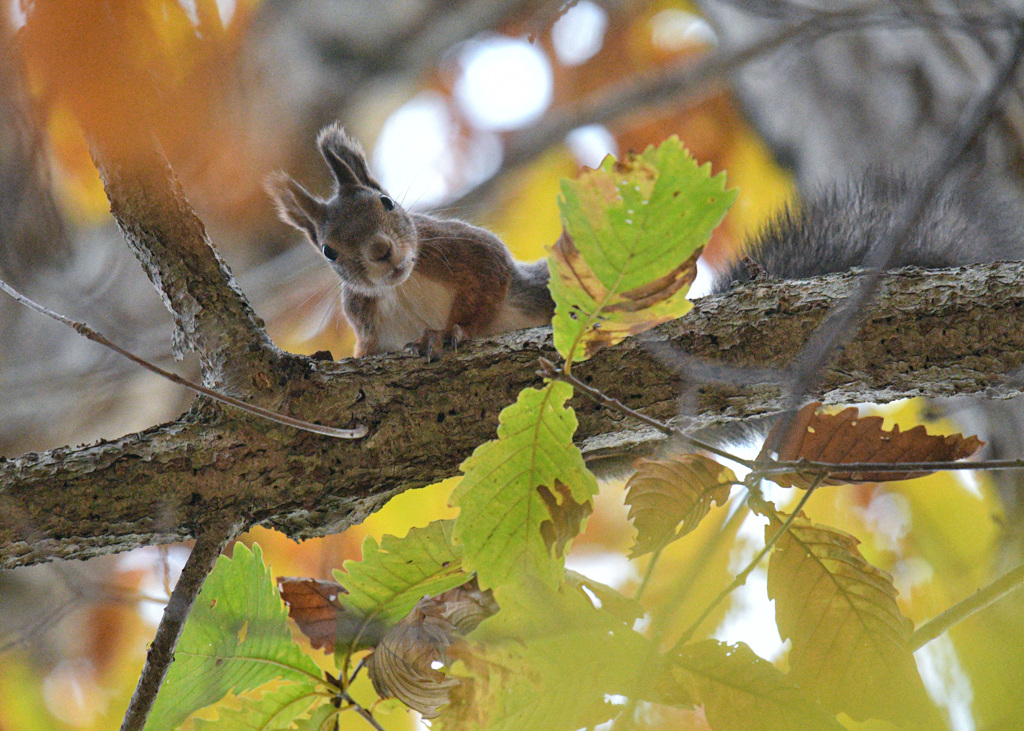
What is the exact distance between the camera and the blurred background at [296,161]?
5.27 ft

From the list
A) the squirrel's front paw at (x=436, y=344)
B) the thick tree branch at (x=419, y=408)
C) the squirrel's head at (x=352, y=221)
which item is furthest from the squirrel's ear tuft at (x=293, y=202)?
the thick tree branch at (x=419, y=408)

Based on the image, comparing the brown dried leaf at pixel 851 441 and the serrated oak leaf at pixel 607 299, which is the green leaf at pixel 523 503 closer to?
the serrated oak leaf at pixel 607 299

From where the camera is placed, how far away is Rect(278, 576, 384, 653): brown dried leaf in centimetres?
98

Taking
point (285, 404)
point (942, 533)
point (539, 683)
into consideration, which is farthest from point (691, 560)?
point (942, 533)

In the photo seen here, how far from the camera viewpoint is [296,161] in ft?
8.05

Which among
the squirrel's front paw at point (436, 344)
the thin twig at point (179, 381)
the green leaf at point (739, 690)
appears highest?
the squirrel's front paw at point (436, 344)

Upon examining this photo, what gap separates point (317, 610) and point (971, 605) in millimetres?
734

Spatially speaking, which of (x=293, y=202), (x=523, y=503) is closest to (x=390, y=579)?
(x=523, y=503)

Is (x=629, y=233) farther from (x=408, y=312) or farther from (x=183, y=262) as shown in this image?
(x=408, y=312)

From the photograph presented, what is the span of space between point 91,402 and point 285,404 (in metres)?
1.58

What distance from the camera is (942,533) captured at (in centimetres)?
148

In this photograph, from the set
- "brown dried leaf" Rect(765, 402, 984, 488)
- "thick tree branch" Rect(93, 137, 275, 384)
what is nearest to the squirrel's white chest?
"thick tree branch" Rect(93, 137, 275, 384)

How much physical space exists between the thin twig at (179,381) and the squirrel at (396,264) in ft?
2.32

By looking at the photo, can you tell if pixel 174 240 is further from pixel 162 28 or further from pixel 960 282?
pixel 960 282
